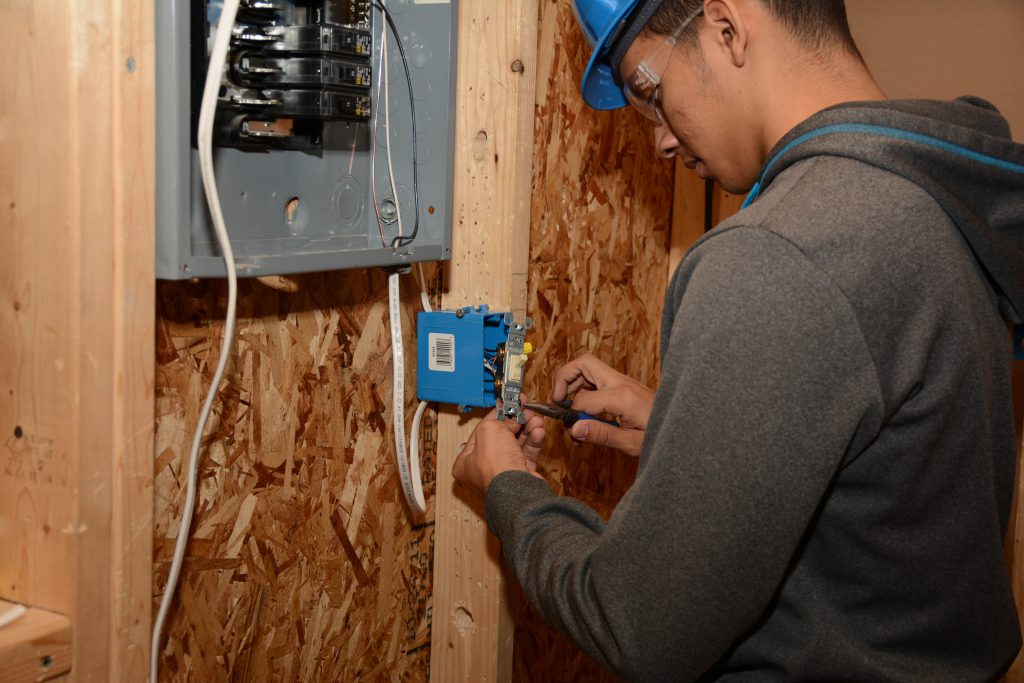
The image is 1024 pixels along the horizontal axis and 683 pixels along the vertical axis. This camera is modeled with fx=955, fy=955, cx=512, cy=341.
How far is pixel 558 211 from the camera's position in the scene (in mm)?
1800

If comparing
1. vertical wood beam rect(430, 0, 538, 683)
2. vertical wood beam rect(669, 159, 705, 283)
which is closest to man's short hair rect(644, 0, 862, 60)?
vertical wood beam rect(430, 0, 538, 683)

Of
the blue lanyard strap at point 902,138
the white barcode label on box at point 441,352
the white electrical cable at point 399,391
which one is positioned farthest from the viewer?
the white barcode label on box at point 441,352

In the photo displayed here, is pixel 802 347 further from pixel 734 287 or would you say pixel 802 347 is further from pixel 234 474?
pixel 234 474

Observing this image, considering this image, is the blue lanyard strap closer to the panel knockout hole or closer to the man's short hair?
the man's short hair

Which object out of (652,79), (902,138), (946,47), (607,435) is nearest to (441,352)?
(607,435)

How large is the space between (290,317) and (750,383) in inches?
26.0

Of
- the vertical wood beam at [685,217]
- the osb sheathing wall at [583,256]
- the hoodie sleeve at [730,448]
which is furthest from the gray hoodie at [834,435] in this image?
the vertical wood beam at [685,217]

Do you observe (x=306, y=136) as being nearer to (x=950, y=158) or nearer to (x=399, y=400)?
(x=399, y=400)

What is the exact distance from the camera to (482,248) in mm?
1544

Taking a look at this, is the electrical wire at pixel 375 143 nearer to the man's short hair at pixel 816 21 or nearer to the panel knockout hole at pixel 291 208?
the panel knockout hole at pixel 291 208

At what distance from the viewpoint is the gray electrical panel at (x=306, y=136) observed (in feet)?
3.30

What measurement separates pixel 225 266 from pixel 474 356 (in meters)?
0.49

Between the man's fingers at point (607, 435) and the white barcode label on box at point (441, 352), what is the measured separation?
22 centimetres

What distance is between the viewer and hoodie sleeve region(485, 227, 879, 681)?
88cm
